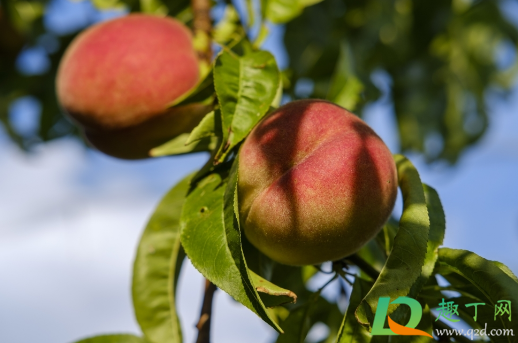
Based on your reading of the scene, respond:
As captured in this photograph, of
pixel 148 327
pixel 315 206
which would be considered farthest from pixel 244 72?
pixel 148 327

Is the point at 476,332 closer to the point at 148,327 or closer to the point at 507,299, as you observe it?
the point at 507,299

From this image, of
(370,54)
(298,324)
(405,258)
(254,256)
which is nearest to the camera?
(405,258)

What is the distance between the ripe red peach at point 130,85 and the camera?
1.56 m

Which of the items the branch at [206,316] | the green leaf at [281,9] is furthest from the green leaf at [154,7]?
the branch at [206,316]

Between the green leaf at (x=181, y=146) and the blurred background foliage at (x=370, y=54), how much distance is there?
0.42 m

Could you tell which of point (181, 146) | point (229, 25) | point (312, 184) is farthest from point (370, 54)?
point (312, 184)

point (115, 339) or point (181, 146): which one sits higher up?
point (181, 146)

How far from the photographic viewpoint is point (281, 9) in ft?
5.84

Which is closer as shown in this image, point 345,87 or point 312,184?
point 312,184

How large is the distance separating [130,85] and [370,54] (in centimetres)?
149

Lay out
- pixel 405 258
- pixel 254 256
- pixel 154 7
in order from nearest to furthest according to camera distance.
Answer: pixel 405 258
pixel 254 256
pixel 154 7

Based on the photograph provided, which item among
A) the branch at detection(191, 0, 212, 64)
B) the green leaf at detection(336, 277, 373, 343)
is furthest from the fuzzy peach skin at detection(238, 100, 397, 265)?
the branch at detection(191, 0, 212, 64)

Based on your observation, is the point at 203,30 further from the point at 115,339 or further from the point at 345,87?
the point at 115,339

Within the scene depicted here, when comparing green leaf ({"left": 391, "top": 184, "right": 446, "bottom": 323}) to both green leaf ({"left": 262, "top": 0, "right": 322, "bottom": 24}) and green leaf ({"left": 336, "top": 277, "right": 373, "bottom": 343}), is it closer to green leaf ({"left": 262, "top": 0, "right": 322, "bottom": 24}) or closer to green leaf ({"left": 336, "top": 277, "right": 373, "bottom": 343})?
green leaf ({"left": 336, "top": 277, "right": 373, "bottom": 343})
